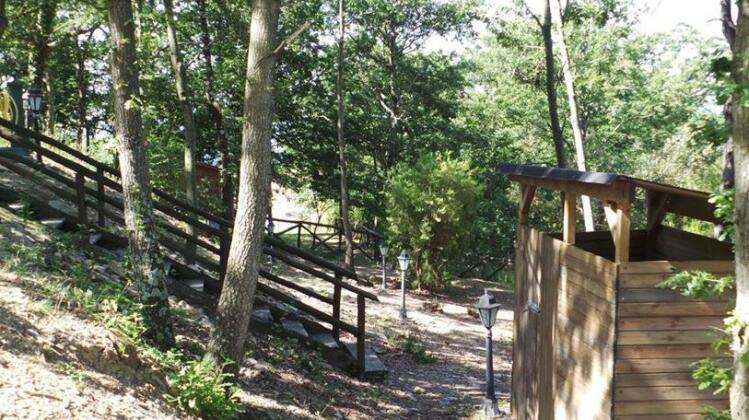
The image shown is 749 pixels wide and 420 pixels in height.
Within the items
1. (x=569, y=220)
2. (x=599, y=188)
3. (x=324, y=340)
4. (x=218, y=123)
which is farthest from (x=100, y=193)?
(x=218, y=123)

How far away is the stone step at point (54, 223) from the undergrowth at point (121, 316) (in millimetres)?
1081

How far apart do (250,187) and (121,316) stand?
158 centimetres

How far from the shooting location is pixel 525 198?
286 inches

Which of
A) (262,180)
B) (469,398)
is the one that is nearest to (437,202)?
(469,398)

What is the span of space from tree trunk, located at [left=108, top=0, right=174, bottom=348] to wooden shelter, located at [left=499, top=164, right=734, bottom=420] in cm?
380

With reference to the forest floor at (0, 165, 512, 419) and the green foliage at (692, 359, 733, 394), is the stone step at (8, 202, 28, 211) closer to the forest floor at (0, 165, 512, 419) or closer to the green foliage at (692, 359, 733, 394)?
the forest floor at (0, 165, 512, 419)

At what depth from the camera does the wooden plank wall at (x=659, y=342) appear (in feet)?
15.2

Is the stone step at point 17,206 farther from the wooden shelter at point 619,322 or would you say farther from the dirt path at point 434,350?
the wooden shelter at point 619,322

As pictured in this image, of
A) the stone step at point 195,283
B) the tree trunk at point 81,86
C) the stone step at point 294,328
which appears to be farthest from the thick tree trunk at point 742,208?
the tree trunk at point 81,86

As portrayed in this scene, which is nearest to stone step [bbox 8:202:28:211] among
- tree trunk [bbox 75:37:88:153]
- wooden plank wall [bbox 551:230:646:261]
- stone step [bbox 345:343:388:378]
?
stone step [bbox 345:343:388:378]

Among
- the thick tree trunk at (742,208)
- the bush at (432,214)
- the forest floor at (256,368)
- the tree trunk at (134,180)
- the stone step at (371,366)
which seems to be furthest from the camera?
the bush at (432,214)

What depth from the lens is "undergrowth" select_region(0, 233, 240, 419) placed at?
475 cm

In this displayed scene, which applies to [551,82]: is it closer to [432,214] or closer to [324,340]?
[432,214]

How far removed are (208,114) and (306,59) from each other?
3690 millimetres
